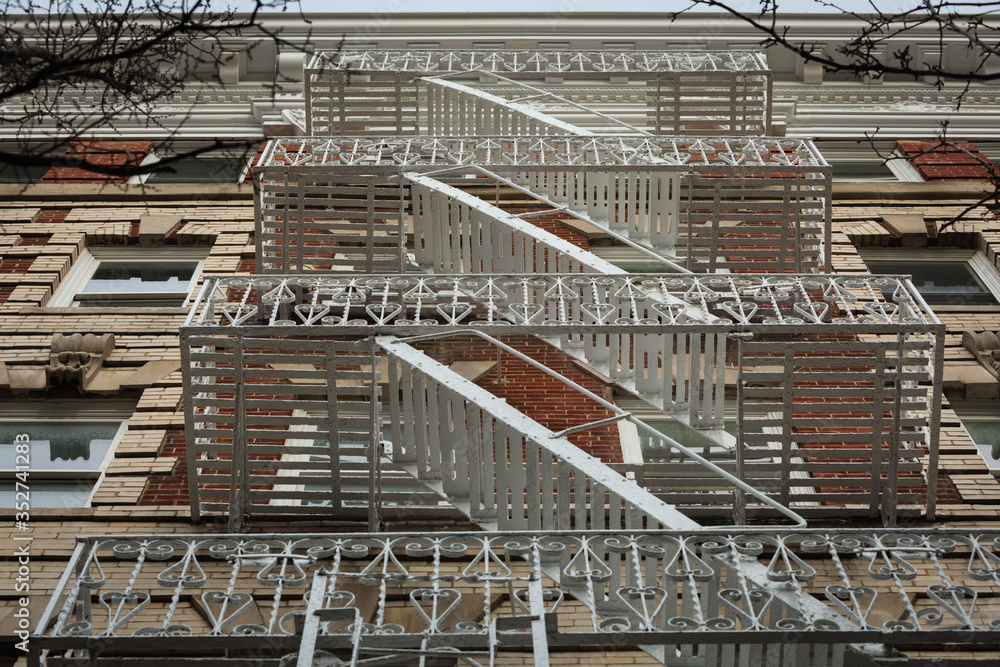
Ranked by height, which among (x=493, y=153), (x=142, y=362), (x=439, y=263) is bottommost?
(x=142, y=362)

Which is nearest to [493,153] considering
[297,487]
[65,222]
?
[297,487]

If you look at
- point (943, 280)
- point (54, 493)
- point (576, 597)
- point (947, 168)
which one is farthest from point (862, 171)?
point (54, 493)

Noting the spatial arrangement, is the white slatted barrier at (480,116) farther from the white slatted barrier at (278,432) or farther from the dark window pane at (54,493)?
the dark window pane at (54,493)

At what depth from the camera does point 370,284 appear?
40.0 ft

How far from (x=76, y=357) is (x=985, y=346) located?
10.6 meters

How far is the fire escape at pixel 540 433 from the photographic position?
8438 mm

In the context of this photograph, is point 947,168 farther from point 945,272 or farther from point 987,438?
point 987,438

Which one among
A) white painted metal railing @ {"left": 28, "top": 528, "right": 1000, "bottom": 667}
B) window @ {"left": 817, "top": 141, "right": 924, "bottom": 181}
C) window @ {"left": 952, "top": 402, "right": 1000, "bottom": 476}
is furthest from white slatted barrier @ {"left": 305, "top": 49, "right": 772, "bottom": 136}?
white painted metal railing @ {"left": 28, "top": 528, "right": 1000, "bottom": 667}

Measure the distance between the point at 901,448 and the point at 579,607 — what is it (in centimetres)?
343

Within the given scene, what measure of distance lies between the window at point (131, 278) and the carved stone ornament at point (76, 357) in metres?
1.71

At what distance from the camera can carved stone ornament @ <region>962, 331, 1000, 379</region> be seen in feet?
48.5

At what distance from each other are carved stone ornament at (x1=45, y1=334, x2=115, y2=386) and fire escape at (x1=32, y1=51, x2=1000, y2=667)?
1.91 meters

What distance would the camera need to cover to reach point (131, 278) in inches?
689

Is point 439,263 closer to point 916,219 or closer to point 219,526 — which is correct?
point 219,526
